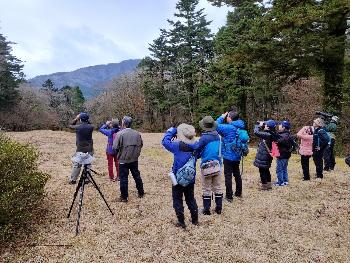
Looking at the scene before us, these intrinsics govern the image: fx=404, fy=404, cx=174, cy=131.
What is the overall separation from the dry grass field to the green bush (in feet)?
1.15

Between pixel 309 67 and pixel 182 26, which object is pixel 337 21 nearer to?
pixel 309 67

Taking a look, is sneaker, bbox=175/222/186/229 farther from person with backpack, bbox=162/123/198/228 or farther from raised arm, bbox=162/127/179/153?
raised arm, bbox=162/127/179/153

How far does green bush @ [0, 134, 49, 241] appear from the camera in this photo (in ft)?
23.5

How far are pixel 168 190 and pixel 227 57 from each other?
37.1 feet

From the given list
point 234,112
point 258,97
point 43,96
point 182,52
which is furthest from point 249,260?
point 43,96

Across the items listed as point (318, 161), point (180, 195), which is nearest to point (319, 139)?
point (318, 161)

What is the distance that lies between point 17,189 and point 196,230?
343 centimetres

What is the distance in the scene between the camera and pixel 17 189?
7.36m

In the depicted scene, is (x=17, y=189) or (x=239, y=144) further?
(x=239, y=144)

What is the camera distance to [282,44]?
63.0 feet

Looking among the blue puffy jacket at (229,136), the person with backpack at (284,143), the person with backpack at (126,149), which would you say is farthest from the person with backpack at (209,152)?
the person with backpack at (284,143)

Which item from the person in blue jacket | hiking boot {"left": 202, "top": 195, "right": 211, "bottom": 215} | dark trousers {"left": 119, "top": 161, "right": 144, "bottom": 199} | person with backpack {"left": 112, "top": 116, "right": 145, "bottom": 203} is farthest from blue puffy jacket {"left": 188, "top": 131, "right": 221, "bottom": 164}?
dark trousers {"left": 119, "top": 161, "right": 144, "bottom": 199}

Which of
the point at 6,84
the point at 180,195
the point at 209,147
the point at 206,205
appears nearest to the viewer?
the point at 180,195

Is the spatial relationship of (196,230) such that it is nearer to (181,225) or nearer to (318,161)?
(181,225)
